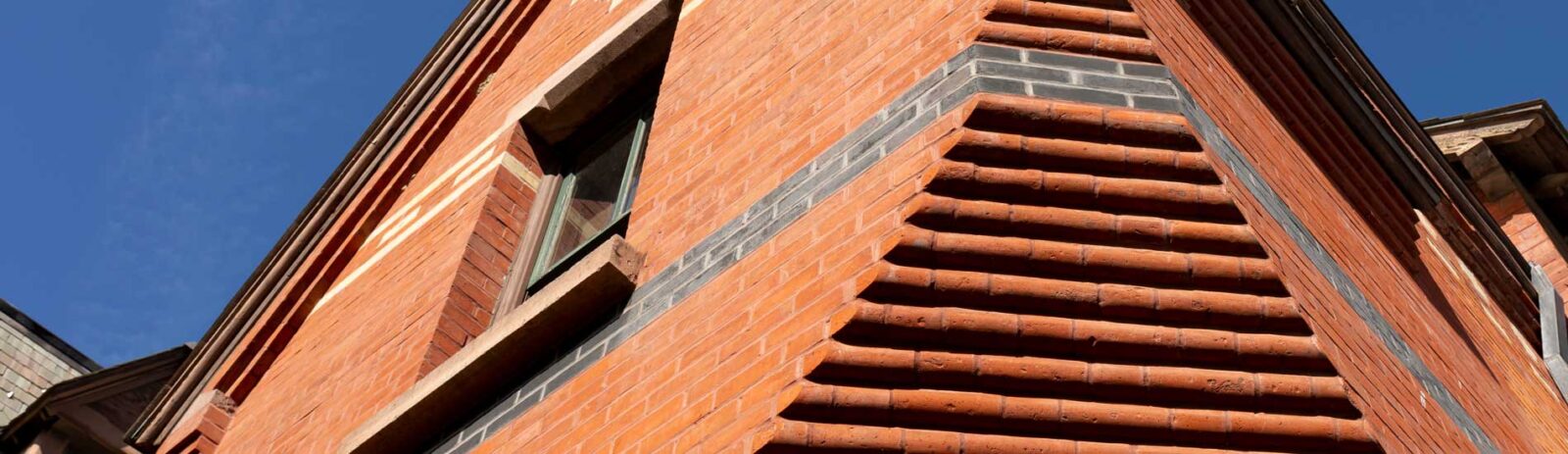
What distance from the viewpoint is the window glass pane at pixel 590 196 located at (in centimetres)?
763

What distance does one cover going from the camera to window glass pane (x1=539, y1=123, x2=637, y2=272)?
25.0 ft

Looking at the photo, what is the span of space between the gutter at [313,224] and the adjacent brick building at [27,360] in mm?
4862

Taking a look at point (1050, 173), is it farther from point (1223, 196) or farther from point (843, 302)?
point (843, 302)

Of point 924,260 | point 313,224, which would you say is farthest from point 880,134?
point 313,224

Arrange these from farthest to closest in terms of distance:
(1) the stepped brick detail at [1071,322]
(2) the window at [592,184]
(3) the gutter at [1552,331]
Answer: (3) the gutter at [1552,331] < (2) the window at [592,184] < (1) the stepped brick detail at [1071,322]

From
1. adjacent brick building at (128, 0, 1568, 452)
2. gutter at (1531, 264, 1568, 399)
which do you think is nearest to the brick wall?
adjacent brick building at (128, 0, 1568, 452)

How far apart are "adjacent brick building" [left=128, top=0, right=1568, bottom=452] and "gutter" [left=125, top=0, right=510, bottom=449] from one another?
0.39m

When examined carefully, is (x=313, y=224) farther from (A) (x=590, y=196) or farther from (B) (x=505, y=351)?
(B) (x=505, y=351)

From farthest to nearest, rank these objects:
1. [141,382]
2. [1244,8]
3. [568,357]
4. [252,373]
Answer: [141,382] < [252,373] < [1244,8] < [568,357]

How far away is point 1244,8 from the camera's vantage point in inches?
269

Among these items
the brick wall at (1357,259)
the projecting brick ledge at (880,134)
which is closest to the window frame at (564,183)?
the projecting brick ledge at (880,134)

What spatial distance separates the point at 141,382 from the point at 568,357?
5636 millimetres

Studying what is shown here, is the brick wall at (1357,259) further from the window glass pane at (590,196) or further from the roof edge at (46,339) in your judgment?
the roof edge at (46,339)

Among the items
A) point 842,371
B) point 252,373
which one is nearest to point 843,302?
point 842,371
